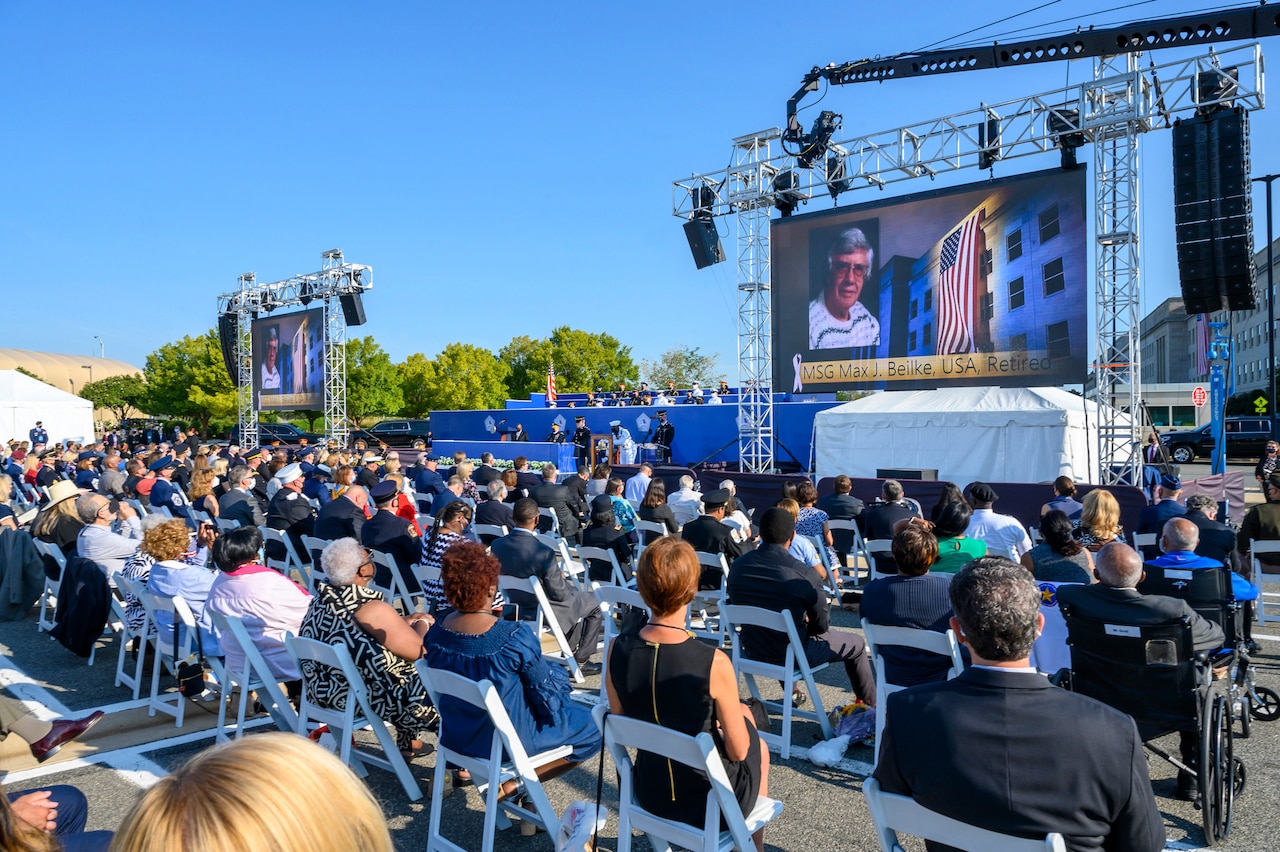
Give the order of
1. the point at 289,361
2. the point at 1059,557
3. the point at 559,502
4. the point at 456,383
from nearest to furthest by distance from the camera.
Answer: the point at 1059,557 < the point at 559,502 < the point at 289,361 < the point at 456,383

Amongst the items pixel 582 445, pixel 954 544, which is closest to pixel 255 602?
pixel 954 544

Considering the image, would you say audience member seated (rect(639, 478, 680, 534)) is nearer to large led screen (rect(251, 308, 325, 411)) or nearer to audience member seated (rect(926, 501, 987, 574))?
audience member seated (rect(926, 501, 987, 574))

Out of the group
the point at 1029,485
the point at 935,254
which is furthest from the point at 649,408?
the point at 1029,485

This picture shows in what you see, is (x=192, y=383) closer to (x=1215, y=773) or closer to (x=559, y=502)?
(x=559, y=502)

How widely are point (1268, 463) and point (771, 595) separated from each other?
1453cm

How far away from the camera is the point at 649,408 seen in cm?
2519

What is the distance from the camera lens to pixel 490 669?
3.42 metres

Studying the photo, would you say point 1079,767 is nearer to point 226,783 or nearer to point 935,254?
point 226,783

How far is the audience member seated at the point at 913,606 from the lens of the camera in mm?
3980

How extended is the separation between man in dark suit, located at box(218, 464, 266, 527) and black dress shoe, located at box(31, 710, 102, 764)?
13.6 feet

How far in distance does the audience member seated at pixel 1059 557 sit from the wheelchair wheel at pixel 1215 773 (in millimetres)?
1178

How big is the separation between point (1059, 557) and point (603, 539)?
12.6 feet

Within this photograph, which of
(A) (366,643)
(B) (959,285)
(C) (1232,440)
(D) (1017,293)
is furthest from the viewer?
(C) (1232,440)

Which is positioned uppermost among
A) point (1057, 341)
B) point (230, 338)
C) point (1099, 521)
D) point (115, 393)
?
point (115, 393)
